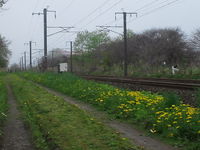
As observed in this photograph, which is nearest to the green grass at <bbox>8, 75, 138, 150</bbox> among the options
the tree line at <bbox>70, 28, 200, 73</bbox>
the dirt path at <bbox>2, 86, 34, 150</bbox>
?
the dirt path at <bbox>2, 86, 34, 150</bbox>

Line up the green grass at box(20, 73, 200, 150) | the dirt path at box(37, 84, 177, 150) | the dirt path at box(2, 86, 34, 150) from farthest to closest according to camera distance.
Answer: the dirt path at box(2, 86, 34, 150)
the green grass at box(20, 73, 200, 150)
the dirt path at box(37, 84, 177, 150)

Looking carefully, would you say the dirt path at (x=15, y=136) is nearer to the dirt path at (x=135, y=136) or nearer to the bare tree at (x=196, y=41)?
the dirt path at (x=135, y=136)

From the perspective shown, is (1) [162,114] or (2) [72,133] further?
(1) [162,114]

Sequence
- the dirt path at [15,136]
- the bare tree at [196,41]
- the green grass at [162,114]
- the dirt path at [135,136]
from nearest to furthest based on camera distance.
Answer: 1. the dirt path at [135,136]
2. the green grass at [162,114]
3. the dirt path at [15,136]
4. the bare tree at [196,41]

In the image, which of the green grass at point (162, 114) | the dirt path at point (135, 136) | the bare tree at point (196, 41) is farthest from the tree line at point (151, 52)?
the dirt path at point (135, 136)

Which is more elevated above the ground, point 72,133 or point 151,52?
point 151,52

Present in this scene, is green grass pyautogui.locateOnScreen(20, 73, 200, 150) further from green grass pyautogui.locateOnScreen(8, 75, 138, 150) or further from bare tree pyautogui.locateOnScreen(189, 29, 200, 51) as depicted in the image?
bare tree pyautogui.locateOnScreen(189, 29, 200, 51)

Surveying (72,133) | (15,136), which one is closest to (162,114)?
(72,133)

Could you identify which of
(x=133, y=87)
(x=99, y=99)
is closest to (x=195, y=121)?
(x=99, y=99)

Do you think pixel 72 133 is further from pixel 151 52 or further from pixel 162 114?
pixel 151 52

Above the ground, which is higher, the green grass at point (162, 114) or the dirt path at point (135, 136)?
the green grass at point (162, 114)

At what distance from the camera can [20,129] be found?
1129cm

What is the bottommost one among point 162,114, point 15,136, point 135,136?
point 15,136

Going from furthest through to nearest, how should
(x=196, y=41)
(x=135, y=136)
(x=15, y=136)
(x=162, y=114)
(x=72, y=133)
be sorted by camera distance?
(x=196, y=41) → (x=15, y=136) → (x=162, y=114) → (x=72, y=133) → (x=135, y=136)
